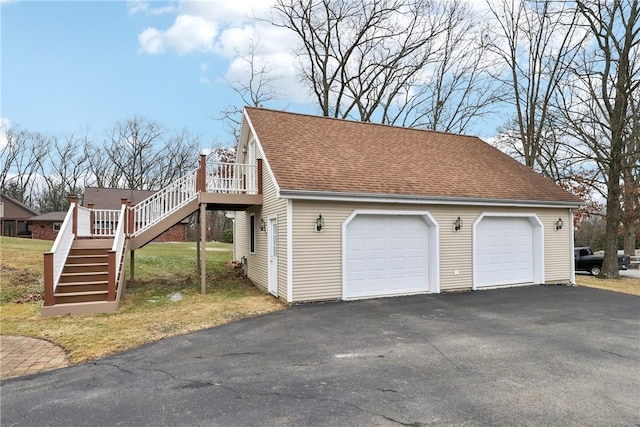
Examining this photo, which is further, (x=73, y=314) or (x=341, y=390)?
(x=73, y=314)

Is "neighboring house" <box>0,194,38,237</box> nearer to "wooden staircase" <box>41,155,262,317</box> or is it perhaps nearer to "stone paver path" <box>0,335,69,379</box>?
"wooden staircase" <box>41,155,262,317</box>

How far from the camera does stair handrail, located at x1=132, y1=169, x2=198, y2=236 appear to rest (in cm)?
1045

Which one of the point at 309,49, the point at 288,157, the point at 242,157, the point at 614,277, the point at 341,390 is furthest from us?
the point at 309,49

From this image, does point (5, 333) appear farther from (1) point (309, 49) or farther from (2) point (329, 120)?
(1) point (309, 49)

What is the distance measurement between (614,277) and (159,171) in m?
39.9

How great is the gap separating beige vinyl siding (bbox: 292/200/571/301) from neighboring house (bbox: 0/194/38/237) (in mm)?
35826

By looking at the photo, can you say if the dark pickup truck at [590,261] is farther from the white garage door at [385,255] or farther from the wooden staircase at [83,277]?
the wooden staircase at [83,277]

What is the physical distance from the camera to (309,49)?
77.6 ft

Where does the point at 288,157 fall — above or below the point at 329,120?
below

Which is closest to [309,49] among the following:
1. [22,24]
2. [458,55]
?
[458,55]

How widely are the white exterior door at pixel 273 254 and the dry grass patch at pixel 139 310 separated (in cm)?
35

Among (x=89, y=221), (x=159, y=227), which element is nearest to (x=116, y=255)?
(x=159, y=227)

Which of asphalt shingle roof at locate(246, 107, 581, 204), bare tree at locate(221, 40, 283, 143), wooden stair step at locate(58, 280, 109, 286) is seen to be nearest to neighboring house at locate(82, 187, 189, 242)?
bare tree at locate(221, 40, 283, 143)

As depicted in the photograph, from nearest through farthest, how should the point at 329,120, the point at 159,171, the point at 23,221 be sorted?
the point at 329,120
the point at 23,221
the point at 159,171
